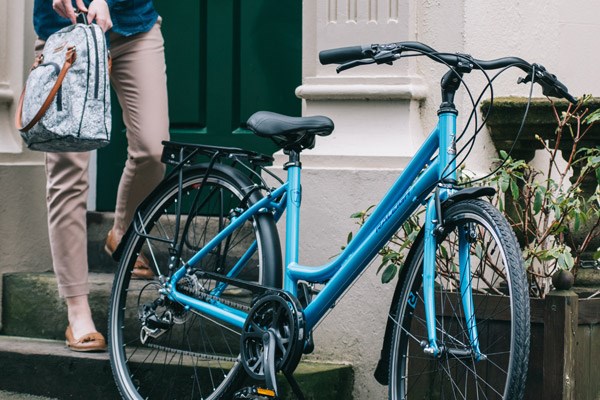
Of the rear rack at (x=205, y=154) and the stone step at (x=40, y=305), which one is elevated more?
Result: the rear rack at (x=205, y=154)

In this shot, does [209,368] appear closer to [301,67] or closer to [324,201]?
[324,201]

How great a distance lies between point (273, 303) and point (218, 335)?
0.98 meters

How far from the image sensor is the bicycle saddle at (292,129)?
3936 mm

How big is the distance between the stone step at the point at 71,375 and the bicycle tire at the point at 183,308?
0.50ft

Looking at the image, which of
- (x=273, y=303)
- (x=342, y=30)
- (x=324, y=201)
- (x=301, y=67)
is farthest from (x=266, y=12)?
(x=273, y=303)

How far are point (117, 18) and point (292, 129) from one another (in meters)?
1.35

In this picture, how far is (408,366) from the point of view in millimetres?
3840

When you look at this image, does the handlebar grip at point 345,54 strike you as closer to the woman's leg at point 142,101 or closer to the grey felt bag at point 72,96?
the grey felt bag at point 72,96

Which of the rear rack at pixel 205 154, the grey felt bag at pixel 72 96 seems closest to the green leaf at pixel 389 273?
the rear rack at pixel 205 154

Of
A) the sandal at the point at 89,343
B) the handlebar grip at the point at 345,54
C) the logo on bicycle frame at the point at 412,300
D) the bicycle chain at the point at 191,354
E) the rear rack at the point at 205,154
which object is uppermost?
the handlebar grip at the point at 345,54

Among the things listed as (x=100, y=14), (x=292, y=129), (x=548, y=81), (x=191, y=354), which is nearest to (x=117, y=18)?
(x=100, y=14)

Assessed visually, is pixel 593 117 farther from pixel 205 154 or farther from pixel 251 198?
pixel 205 154

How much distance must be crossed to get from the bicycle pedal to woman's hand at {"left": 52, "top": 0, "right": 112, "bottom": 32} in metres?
1.61

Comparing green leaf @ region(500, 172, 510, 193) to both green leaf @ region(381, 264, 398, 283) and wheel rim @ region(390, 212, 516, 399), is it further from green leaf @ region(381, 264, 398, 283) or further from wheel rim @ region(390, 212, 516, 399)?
green leaf @ region(381, 264, 398, 283)
